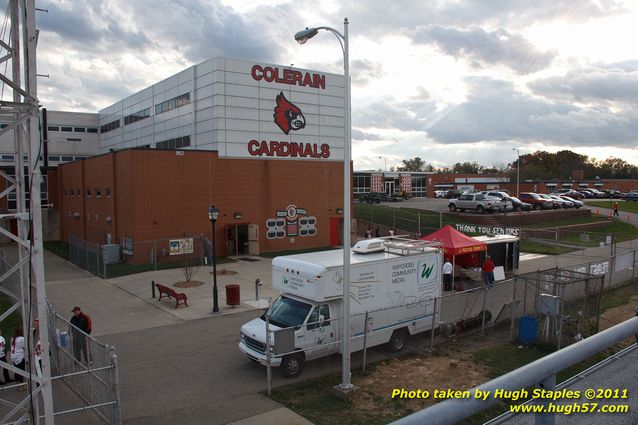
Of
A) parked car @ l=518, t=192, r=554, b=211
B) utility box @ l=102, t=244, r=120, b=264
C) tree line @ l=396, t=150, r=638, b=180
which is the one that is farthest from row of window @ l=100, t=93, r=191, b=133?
tree line @ l=396, t=150, r=638, b=180

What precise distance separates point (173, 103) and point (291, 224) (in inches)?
557

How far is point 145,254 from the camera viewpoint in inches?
1232

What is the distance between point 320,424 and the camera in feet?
32.2

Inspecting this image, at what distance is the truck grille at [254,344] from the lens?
12590mm

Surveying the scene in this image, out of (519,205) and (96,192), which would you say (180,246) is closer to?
(96,192)

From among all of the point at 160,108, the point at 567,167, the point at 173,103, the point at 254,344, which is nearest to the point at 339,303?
the point at 254,344

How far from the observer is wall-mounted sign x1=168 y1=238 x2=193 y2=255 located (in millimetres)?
31891

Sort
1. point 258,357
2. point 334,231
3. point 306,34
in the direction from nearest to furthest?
1. point 306,34
2. point 258,357
3. point 334,231

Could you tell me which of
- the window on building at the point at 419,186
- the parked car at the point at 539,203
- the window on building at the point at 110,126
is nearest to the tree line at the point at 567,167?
the window on building at the point at 419,186

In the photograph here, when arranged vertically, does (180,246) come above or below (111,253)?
above

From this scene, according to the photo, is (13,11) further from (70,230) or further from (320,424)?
(70,230)

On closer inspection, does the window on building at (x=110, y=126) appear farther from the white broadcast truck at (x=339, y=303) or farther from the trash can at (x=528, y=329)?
the trash can at (x=528, y=329)

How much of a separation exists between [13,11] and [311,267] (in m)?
8.55

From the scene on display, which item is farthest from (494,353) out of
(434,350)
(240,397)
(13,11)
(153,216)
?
(153,216)
